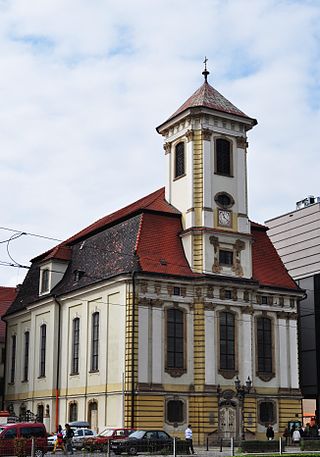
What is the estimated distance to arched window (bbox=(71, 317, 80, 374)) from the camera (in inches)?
2343

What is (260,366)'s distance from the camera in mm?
57031

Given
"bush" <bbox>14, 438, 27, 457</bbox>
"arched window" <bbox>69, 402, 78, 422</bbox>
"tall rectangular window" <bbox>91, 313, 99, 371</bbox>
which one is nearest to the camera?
"bush" <bbox>14, 438, 27, 457</bbox>

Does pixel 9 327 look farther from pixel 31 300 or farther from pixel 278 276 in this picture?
pixel 278 276

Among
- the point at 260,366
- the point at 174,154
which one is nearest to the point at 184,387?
the point at 260,366

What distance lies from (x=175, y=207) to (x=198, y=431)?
15912mm

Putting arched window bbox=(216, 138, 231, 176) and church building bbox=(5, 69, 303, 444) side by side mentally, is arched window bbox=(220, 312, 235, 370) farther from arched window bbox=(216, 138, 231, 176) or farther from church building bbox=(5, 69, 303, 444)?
arched window bbox=(216, 138, 231, 176)

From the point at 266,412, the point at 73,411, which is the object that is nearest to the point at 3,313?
the point at 73,411

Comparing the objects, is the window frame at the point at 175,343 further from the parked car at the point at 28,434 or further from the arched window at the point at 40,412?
the arched window at the point at 40,412

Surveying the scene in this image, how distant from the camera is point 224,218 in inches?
2274

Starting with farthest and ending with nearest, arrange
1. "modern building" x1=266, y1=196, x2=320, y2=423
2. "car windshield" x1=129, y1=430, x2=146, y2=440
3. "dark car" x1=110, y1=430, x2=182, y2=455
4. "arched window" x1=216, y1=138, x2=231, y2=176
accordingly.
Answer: "modern building" x1=266, y1=196, x2=320, y2=423 → "arched window" x1=216, y1=138, x2=231, y2=176 → "car windshield" x1=129, y1=430, x2=146, y2=440 → "dark car" x1=110, y1=430, x2=182, y2=455

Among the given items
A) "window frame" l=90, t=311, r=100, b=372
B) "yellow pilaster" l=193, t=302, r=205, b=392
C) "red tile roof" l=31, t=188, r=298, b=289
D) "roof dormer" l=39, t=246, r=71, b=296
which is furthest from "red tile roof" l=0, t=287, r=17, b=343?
"yellow pilaster" l=193, t=302, r=205, b=392

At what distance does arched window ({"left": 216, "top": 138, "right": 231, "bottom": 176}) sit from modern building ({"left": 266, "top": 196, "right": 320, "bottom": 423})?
56.7 ft

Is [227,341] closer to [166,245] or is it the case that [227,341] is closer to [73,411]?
[166,245]

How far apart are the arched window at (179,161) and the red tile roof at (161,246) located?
3.67 m
